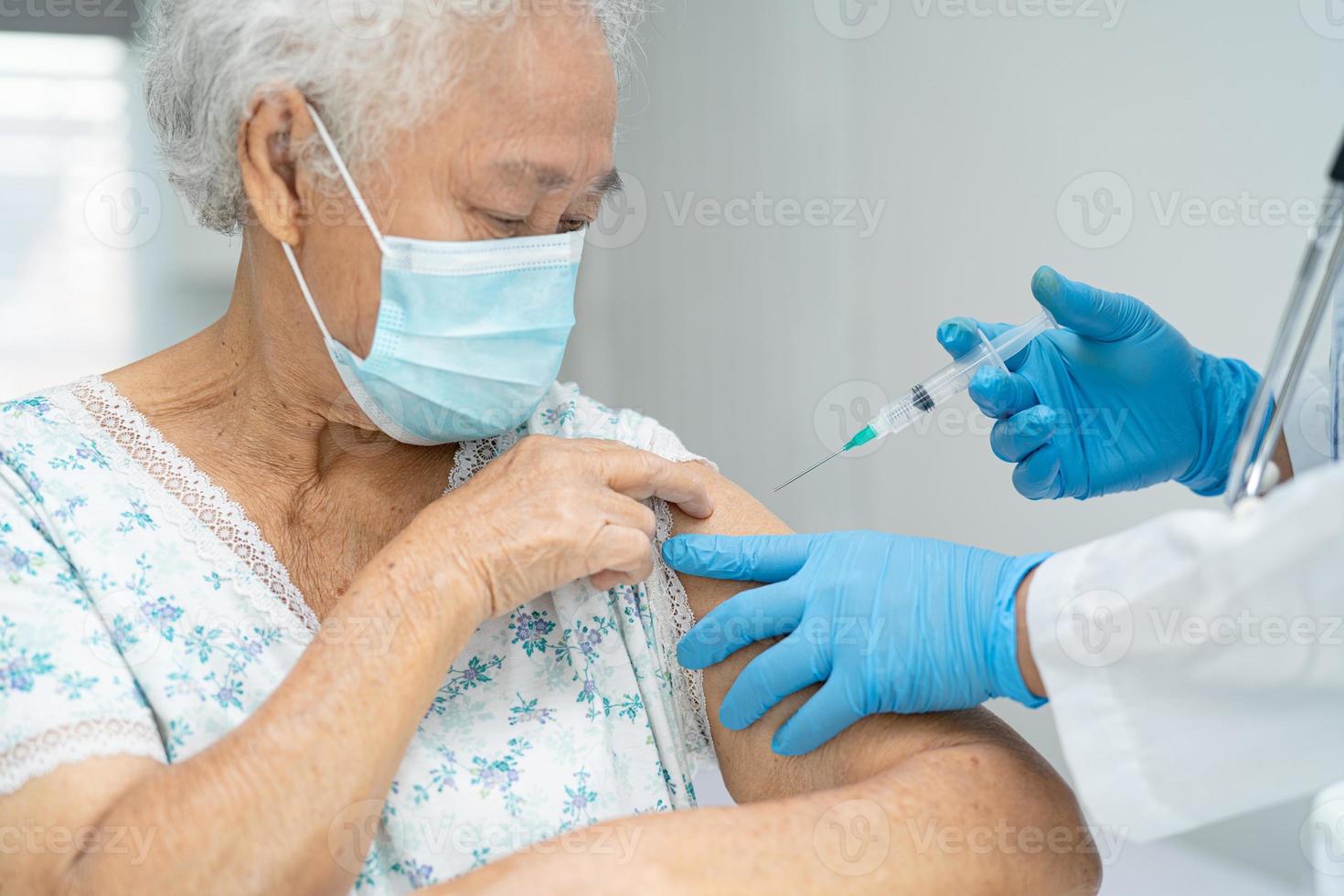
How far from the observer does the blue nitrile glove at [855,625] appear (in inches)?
43.1

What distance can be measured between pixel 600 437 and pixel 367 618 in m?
0.48

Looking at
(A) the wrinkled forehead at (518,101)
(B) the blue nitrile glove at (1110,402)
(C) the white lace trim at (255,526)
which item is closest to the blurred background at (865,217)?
(B) the blue nitrile glove at (1110,402)

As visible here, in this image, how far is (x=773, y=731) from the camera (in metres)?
1.25

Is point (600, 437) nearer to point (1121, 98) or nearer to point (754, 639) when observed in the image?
point (754, 639)

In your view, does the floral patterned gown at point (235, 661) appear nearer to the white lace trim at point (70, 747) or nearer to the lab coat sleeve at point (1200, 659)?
the white lace trim at point (70, 747)

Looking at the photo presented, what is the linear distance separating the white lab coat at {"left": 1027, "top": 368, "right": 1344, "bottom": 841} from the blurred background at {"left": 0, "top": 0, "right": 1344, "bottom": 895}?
3.38ft

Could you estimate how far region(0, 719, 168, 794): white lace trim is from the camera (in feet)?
3.04

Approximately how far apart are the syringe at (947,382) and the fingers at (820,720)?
1.20 ft

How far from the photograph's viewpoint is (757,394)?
10.0ft

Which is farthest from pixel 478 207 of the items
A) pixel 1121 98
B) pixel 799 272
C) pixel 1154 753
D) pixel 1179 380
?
pixel 799 272

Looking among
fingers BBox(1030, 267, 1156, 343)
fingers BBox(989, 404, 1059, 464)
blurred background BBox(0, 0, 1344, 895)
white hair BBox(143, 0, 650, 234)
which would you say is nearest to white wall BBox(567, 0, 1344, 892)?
blurred background BBox(0, 0, 1344, 895)

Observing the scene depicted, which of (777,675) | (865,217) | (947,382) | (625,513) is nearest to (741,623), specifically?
(777,675)

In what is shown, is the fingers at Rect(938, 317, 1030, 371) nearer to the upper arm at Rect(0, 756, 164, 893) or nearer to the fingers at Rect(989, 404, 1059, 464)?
the fingers at Rect(989, 404, 1059, 464)

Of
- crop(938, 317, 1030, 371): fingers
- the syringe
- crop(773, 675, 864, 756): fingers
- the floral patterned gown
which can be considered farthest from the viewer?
crop(938, 317, 1030, 371): fingers
